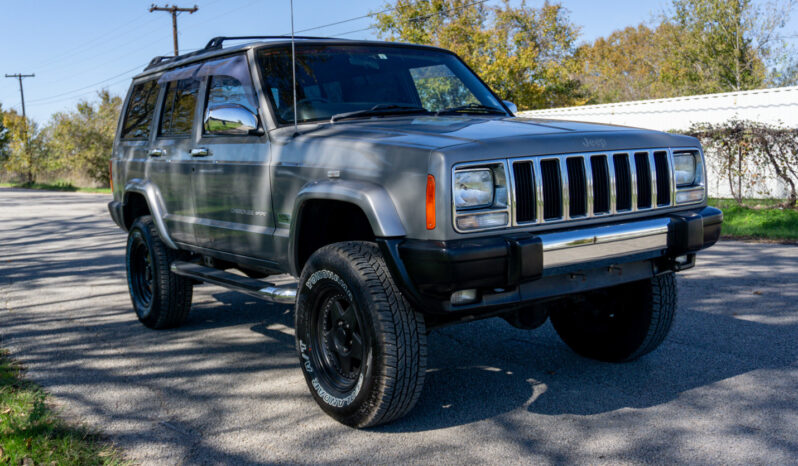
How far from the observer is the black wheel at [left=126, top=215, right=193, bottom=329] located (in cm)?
566

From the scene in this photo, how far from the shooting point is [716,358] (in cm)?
455

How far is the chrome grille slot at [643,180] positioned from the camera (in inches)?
149

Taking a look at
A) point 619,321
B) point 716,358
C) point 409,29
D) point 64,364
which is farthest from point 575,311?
point 409,29

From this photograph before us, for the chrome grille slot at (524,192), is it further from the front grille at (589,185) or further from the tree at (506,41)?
the tree at (506,41)

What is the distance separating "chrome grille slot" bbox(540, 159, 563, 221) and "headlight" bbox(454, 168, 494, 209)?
11.9 inches

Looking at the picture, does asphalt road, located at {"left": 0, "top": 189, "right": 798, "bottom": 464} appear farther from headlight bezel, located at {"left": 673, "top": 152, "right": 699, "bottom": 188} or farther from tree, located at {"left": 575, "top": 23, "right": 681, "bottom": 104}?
tree, located at {"left": 575, "top": 23, "right": 681, "bottom": 104}

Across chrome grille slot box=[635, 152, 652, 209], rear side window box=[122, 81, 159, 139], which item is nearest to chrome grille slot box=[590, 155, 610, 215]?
chrome grille slot box=[635, 152, 652, 209]

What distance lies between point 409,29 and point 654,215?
3091 cm

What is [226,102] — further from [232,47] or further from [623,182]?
[623,182]

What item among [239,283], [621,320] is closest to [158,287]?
[239,283]

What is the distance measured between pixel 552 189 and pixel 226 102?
241 centimetres

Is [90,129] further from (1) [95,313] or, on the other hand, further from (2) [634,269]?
(2) [634,269]

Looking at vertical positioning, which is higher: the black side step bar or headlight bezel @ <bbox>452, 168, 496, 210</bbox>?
headlight bezel @ <bbox>452, 168, 496, 210</bbox>

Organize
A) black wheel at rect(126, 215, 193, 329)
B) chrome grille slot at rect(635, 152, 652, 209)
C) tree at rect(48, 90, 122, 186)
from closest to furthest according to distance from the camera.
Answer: chrome grille slot at rect(635, 152, 652, 209) < black wheel at rect(126, 215, 193, 329) < tree at rect(48, 90, 122, 186)
